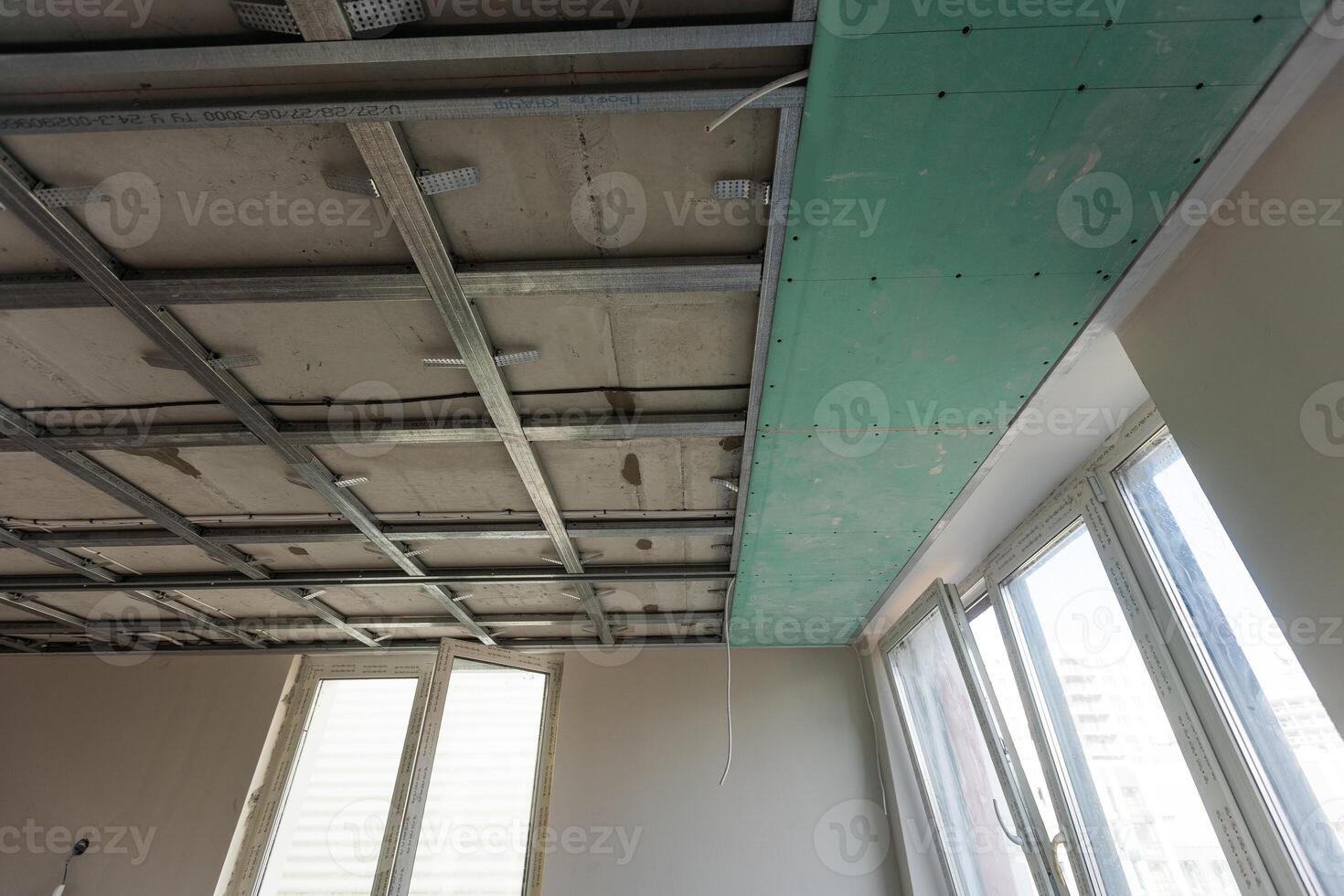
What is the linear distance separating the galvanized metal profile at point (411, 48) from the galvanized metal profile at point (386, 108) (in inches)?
3.2

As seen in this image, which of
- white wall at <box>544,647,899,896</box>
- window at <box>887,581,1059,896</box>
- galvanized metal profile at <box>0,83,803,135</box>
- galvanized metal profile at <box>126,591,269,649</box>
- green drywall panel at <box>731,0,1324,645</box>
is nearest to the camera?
green drywall panel at <box>731,0,1324,645</box>

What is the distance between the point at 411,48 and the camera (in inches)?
53.1

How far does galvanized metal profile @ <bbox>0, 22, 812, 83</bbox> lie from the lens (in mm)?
1333

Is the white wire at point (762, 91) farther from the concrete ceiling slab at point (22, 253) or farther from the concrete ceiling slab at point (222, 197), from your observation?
the concrete ceiling slab at point (22, 253)

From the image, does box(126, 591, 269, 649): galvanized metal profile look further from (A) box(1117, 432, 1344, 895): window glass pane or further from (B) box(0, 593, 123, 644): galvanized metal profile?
(A) box(1117, 432, 1344, 895): window glass pane

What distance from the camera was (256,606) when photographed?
448 centimetres

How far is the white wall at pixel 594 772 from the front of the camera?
171 inches

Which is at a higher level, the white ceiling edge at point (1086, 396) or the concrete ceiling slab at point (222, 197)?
the concrete ceiling slab at point (222, 197)

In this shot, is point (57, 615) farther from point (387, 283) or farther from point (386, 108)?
point (386, 108)

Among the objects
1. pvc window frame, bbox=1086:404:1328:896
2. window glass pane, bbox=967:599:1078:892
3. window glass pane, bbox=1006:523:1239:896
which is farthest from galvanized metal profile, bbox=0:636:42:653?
pvc window frame, bbox=1086:404:1328:896

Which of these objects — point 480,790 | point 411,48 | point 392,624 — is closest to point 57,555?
point 392,624

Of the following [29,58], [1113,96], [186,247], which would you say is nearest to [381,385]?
[186,247]

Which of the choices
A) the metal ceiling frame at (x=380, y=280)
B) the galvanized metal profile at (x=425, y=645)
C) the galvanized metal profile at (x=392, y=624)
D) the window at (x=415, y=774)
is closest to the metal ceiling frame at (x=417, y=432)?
the metal ceiling frame at (x=380, y=280)

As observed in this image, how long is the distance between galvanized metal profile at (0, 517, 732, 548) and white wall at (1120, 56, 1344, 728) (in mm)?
2081
